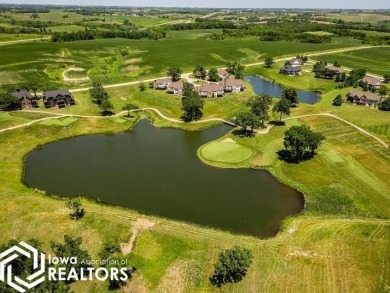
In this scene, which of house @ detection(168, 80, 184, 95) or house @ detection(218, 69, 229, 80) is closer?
house @ detection(168, 80, 184, 95)

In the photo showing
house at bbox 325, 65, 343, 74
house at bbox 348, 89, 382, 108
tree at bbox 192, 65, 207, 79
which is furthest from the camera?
house at bbox 325, 65, 343, 74

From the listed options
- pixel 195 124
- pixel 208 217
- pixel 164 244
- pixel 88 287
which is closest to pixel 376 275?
pixel 208 217

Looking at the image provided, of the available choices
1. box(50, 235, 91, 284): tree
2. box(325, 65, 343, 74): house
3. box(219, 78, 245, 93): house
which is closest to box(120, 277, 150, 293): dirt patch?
box(50, 235, 91, 284): tree

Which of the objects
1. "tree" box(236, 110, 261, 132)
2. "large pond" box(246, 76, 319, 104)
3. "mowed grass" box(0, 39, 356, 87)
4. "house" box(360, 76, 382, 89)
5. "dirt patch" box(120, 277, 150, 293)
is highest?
"tree" box(236, 110, 261, 132)

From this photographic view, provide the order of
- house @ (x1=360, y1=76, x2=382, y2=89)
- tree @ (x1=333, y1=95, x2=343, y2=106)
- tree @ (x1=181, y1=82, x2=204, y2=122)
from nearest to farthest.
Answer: tree @ (x1=181, y1=82, x2=204, y2=122), tree @ (x1=333, y1=95, x2=343, y2=106), house @ (x1=360, y1=76, x2=382, y2=89)

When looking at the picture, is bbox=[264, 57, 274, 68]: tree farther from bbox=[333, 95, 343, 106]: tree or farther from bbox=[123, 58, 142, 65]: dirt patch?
bbox=[123, 58, 142, 65]: dirt patch

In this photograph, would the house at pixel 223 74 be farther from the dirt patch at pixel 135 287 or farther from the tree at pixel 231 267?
the dirt patch at pixel 135 287

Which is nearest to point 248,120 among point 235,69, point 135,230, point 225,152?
point 225,152
